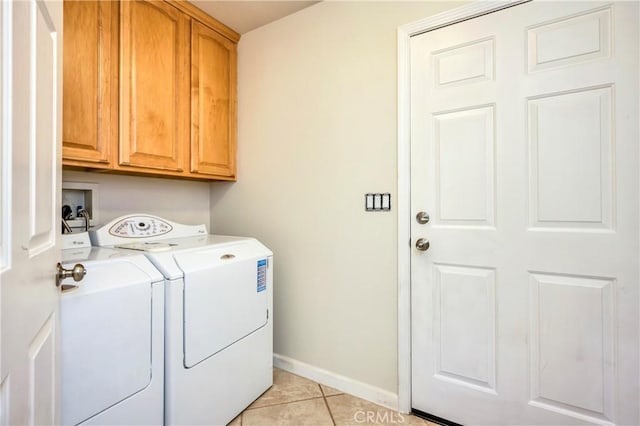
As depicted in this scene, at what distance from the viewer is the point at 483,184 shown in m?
1.43

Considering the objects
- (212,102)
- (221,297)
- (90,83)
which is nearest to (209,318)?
(221,297)

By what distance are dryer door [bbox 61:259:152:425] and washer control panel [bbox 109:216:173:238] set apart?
0.55 m

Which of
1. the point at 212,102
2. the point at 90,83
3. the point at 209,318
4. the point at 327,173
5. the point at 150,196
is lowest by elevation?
the point at 209,318

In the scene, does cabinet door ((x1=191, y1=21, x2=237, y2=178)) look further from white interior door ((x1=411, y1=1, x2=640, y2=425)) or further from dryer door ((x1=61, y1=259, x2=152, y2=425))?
white interior door ((x1=411, y1=1, x2=640, y2=425))

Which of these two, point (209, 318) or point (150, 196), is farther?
point (150, 196)

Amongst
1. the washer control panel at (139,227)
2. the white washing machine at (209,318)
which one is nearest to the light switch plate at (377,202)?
the white washing machine at (209,318)

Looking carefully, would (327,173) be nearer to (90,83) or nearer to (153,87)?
(153,87)

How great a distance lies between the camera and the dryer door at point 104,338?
0.96 meters

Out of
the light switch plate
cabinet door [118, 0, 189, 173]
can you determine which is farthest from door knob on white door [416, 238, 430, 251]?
cabinet door [118, 0, 189, 173]

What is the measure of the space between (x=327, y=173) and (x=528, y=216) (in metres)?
1.07

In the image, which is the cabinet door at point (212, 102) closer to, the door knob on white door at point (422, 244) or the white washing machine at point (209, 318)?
the white washing machine at point (209, 318)

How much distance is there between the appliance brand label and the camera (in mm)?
1730

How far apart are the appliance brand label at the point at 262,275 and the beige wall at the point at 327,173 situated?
280 millimetres

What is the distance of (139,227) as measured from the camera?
1.75 meters
